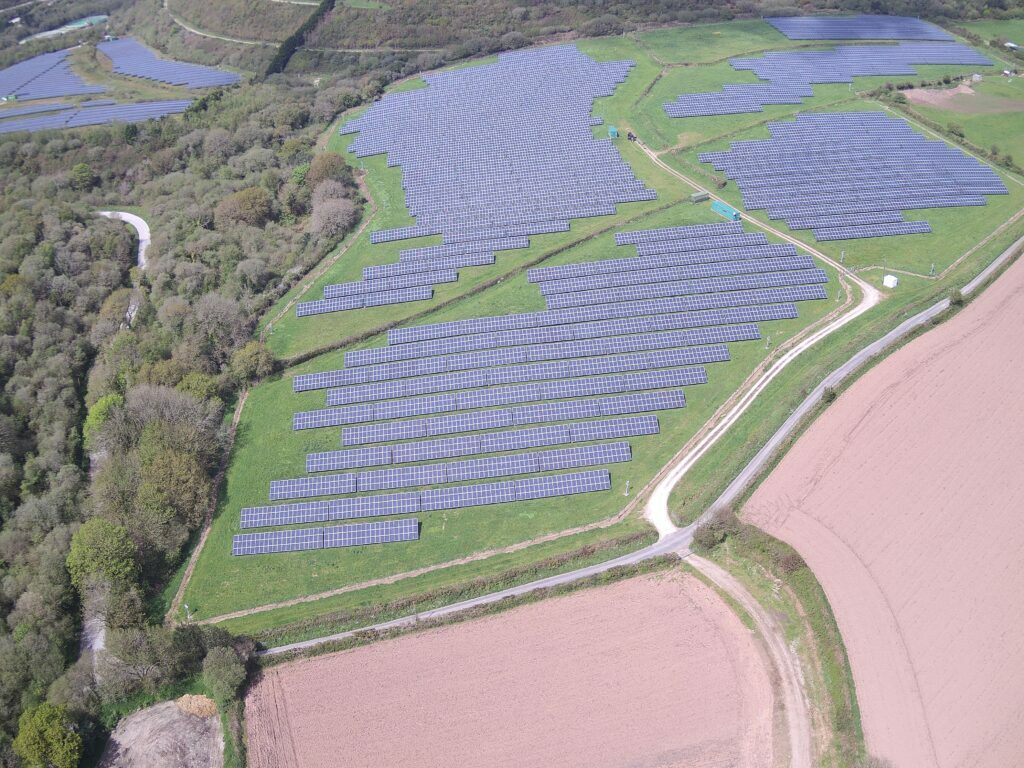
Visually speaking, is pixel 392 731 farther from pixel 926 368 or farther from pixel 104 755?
pixel 926 368

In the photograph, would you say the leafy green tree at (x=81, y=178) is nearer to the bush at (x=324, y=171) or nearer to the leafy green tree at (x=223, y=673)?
the bush at (x=324, y=171)

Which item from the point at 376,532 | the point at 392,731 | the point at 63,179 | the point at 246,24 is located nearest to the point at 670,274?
the point at 376,532

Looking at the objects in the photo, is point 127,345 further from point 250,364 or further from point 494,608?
point 494,608

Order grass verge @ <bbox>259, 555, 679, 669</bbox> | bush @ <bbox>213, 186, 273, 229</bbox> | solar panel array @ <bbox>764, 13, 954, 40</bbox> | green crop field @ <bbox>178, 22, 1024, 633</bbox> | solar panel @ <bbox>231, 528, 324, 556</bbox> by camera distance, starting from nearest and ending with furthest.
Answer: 1. grass verge @ <bbox>259, 555, 679, 669</bbox>
2. green crop field @ <bbox>178, 22, 1024, 633</bbox>
3. solar panel @ <bbox>231, 528, 324, 556</bbox>
4. bush @ <bbox>213, 186, 273, 229</bbox>
5. solar panel array @ <bbox>764, 13, 954, 40</bbox>

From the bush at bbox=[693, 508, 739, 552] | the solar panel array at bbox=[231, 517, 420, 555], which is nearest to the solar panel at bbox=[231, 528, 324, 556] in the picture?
the solar panel array at bbox=[231, 517, 420, 555]

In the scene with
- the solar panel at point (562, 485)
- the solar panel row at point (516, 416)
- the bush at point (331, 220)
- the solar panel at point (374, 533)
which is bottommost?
the solar panel at point (374, 533)

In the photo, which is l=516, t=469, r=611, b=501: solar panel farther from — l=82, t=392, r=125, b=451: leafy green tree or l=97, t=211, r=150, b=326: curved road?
l=97, t=211, r=150, b=326: curved road

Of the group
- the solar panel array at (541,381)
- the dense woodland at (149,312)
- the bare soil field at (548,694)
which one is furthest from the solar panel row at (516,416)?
the bare soil field at (548,694)
